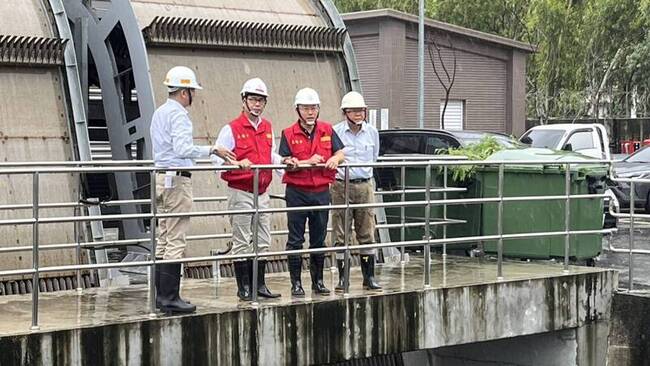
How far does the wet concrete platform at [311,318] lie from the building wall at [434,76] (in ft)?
64.6

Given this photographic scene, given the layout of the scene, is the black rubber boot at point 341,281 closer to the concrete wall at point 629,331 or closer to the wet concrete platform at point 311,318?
the wet concrete platform at point 311,318

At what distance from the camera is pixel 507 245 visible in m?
13.4

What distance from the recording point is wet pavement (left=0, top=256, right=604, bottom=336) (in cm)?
861

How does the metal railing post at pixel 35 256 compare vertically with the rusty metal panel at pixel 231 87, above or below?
below

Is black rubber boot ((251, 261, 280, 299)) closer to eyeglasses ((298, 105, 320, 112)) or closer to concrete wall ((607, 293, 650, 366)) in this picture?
eyeglasses ((298, 105, 320, 112))

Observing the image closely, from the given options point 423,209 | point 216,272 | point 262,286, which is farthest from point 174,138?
point 423,209

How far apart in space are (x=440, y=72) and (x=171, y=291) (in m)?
26.6

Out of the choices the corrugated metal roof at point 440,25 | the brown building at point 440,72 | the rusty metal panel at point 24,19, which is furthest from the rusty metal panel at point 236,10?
the corrugated metal roof at point 440,25

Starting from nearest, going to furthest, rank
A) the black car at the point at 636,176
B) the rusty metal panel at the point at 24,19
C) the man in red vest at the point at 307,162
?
the man in red vest at the point at 307,162 < the rusty metal panel at the point at 24,19 < the black car at the point at 636,176

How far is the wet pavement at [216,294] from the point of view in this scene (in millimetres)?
8609

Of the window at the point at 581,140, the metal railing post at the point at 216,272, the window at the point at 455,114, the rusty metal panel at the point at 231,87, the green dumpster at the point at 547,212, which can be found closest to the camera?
the metal railing post at the point at 216,272

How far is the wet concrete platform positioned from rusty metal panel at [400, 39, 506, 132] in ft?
67.1

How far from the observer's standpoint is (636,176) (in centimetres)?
2312

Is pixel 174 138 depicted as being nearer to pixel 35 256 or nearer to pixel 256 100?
pixel 256 100
